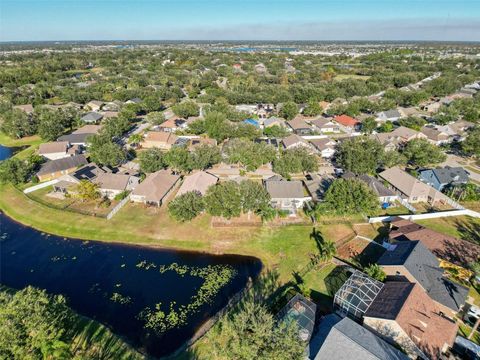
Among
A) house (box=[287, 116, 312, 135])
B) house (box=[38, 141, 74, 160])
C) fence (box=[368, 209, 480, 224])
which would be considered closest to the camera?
fence (box=[368, 209, 480, 224])

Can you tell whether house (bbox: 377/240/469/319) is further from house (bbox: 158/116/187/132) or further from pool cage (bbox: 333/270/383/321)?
house (bbox: 158/116/187/132)

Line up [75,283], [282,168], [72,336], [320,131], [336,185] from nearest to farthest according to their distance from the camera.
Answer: [72,336] < [75,283] < [336,185] < [282,168] < [320,131]

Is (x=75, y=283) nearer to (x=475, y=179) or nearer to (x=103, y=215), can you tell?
(x=103, y=215)

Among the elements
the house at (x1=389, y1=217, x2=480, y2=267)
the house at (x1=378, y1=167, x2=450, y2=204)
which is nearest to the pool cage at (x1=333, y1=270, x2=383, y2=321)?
the house at (x1=389, y1=217, x2=480, y2=267)

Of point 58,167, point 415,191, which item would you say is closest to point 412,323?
point 415,191

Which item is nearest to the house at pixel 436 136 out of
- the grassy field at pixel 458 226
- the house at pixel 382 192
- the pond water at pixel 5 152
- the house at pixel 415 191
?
the house at pixel 415 191

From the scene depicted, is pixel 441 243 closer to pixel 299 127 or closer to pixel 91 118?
pixel 299 127

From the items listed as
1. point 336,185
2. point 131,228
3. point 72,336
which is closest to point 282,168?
point 336,185

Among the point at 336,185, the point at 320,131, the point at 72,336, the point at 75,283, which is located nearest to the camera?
the point at 72,336
